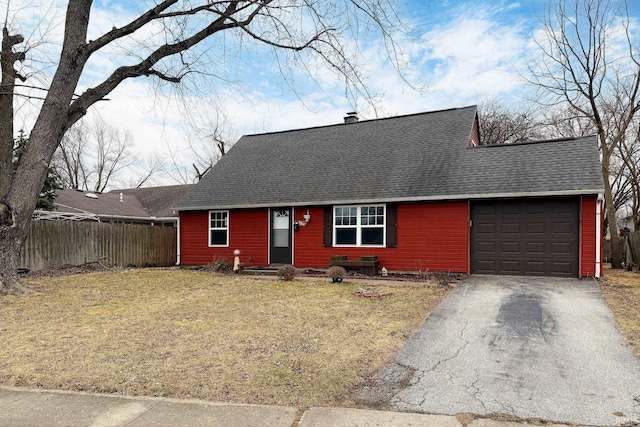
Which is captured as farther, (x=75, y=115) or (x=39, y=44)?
(x=39, y=44)

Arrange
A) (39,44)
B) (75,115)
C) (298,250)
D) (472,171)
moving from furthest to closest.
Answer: (298,250) → (472,171) → (39,44) → (75,115)

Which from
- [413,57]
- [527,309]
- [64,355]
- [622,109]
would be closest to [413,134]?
[413,57]

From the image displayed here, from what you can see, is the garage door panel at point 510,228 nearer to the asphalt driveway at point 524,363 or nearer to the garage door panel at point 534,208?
the garage door panel at point 534,208

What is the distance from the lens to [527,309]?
7.29 meters

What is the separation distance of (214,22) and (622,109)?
18578 millimetres

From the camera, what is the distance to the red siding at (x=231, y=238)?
14.7m

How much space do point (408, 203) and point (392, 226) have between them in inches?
33.3

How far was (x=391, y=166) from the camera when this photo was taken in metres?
13.5

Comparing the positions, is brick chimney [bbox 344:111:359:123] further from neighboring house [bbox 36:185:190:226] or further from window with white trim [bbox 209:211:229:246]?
neighboring house [bbox 36:185:190:226]

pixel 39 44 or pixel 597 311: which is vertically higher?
pixel 39 44

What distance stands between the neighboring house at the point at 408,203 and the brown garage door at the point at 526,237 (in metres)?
0.03

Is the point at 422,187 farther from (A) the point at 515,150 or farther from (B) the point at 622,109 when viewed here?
(B) the point at 622,109

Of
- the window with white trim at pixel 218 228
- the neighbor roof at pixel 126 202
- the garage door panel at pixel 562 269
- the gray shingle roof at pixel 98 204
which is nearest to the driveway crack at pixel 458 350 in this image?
the garage door panel at pixel 562 269

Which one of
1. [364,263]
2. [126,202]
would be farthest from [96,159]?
[364,263]
